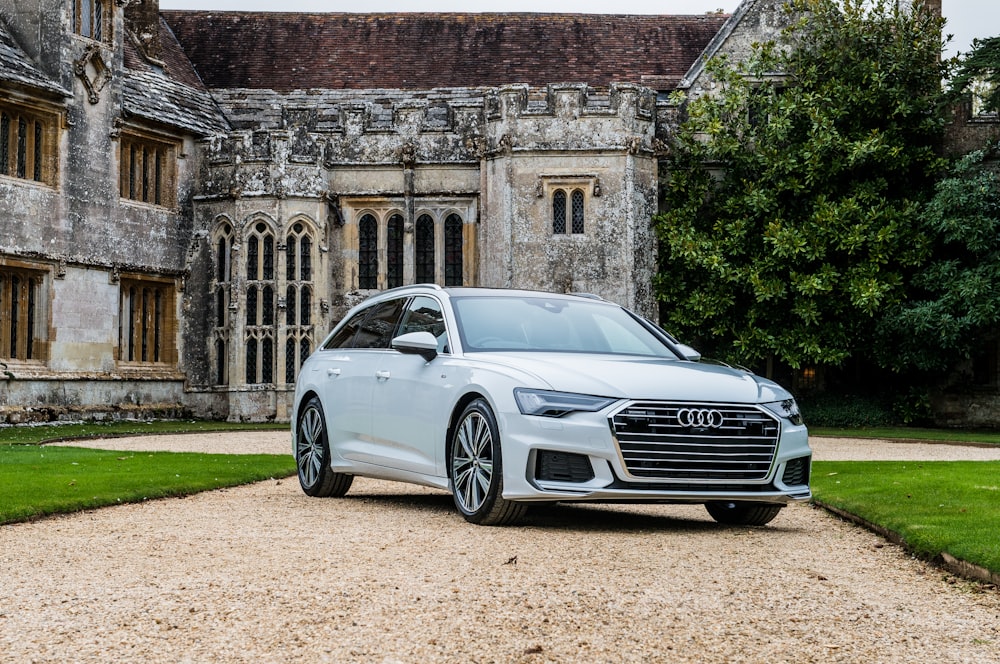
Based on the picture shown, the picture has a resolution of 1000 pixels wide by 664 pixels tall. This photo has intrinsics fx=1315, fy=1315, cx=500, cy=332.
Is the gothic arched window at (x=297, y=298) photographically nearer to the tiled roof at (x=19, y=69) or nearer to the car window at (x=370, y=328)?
the tiled roof at (x=19, y=69)

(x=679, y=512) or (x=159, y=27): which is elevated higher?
(x=159, y=27)

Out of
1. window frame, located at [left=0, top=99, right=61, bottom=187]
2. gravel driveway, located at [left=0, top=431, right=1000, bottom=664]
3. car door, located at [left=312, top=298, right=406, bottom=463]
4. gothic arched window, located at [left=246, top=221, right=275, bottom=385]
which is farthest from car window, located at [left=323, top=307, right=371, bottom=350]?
gothic arched window, located at [left=246, top=221, right=275, bottom=385]

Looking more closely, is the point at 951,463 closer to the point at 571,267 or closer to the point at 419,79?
the point at 571,267

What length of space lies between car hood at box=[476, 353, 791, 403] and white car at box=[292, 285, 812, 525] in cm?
1

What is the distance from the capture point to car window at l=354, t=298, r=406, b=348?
385 inches

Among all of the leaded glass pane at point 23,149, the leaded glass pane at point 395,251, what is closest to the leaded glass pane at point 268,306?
the leaded glass pane at point 395,251

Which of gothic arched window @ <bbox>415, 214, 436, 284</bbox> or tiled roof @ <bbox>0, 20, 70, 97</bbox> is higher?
tiled roof @ <bbox>0, 20, 70, 97</bbox>

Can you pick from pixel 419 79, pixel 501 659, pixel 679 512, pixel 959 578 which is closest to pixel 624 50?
pixel 419 79

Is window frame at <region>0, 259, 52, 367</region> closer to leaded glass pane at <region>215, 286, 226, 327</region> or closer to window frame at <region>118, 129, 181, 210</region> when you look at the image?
window frame at <region>118, 129, 181, 210</region>

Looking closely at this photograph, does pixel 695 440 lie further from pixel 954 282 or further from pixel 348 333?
pixel 954 282

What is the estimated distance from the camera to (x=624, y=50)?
104ft

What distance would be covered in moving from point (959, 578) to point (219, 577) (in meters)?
3.60

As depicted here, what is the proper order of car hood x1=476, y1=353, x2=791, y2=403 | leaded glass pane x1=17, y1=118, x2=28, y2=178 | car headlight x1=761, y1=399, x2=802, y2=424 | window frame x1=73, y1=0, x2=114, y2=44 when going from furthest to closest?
window frame x1=73, y1=0, x2=114, y2=44, leaded glass pane x1=17, y1=118, x2=28, y2=178, car headlight x1=761, y1=399, x2=802, y2=424, car hood x1=476, y1=353, x2=791, y2=403

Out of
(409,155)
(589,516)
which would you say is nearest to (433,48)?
(409,155)
